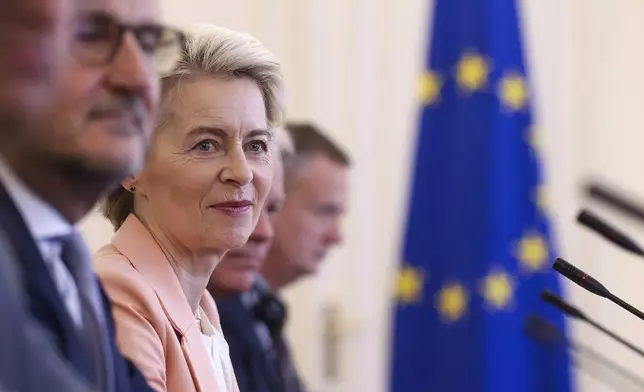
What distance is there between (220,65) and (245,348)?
69 centimetres

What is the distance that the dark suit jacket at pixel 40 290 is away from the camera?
1.95 feet

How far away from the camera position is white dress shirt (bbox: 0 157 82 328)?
596mm

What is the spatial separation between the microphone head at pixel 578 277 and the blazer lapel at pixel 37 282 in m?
0.66

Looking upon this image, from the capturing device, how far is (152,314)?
105cm

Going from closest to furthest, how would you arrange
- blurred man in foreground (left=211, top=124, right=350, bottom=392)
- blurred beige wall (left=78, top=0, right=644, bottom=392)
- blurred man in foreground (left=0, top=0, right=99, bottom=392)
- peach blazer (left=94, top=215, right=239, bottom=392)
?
blurred man in foreground (left=0, top=0, right=99, bottom=392), peach blazer (left=94, top=215, right=239, bottom=392), blurred man in foreground (left=211, top=124, right=350, bottom=392), blurred beige wall (left=78, top=0, right=644, bottom=392)

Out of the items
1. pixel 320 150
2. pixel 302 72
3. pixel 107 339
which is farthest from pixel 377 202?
pixel 107 339

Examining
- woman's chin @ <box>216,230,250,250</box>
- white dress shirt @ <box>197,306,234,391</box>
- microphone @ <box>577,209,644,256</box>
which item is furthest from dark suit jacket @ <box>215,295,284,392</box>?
microphone @ <box>577,209,644,256</box>

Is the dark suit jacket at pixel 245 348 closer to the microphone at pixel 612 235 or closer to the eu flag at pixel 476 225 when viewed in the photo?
the microphone at pixel 612 235

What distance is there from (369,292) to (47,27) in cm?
324

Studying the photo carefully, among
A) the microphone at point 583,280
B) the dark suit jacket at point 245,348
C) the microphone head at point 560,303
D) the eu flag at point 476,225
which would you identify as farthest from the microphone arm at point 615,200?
the eu flag at point 476,225

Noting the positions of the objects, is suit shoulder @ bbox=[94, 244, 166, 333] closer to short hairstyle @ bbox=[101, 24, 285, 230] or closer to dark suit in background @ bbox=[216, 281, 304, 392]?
short hairstyle @ bbox=[101, 24, 285, 230]

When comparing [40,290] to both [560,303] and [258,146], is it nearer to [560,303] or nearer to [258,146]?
[258,146]

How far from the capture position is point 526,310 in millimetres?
3098

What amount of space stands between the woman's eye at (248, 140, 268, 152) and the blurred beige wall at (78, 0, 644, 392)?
240cm
